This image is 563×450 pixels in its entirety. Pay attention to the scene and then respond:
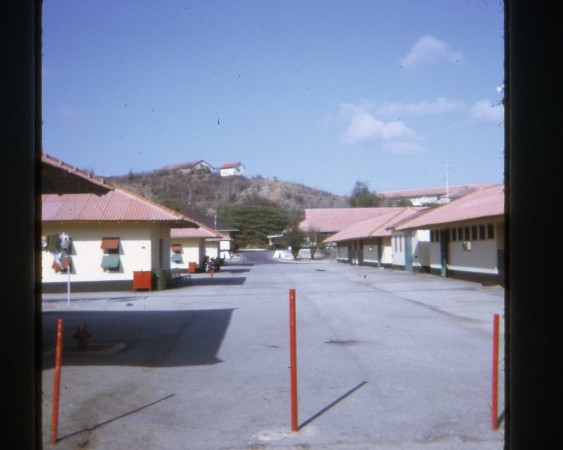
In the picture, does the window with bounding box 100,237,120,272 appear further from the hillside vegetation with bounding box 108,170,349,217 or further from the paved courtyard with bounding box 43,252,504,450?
the hillside vegetation with bounding box 108,170,349,217

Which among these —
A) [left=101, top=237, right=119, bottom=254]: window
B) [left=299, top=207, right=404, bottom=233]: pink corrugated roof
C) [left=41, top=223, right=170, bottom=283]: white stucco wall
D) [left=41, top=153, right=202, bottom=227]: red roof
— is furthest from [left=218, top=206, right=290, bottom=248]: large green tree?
[left=101, top=237, right=119, bottom=254]: window

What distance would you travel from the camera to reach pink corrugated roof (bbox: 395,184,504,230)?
21.7 m

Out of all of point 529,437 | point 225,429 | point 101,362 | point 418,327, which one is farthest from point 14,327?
point 418,327

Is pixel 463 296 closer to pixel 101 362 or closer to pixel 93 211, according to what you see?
pixel 101 362

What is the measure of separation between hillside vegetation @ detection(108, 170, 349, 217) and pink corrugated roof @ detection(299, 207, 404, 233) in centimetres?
2671

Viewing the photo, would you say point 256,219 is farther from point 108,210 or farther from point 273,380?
point 273,380

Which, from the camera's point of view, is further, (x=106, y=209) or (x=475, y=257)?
(x=106, y=209)

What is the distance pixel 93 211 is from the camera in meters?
26.6

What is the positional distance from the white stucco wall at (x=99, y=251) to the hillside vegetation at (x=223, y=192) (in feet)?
247

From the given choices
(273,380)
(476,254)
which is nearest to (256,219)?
(476,254)

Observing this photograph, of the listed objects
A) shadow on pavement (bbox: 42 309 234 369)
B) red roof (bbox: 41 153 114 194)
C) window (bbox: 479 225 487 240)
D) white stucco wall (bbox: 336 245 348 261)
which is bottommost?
shadow on pavement (bbox: 42 309 234 369)

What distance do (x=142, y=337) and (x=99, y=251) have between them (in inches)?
584

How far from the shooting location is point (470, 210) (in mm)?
25141

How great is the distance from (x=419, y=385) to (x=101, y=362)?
16.1 ft
